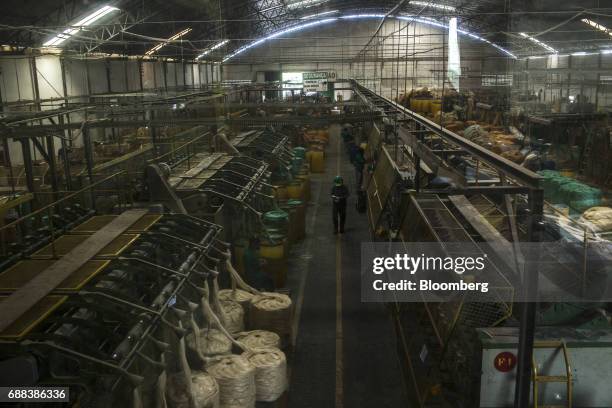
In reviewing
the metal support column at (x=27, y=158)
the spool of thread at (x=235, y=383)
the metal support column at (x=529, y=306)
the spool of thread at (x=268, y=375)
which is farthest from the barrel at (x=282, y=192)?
the metal support column at (x=529, y=306)

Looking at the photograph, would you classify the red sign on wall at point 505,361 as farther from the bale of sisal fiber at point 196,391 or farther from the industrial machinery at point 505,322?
the bale of sisal fiber at point 196,391

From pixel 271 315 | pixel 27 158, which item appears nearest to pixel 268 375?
pixel 271 315

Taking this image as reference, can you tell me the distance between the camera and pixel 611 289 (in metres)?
4.66

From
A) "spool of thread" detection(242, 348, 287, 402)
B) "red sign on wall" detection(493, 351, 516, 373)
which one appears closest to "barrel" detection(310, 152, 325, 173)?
"spool of thread" detection(242, 348, 287, 402)

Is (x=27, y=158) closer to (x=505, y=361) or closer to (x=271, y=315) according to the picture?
(x=271, y=315)

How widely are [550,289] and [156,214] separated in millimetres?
4652

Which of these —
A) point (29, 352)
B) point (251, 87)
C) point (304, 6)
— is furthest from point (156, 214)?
point (304, 6)

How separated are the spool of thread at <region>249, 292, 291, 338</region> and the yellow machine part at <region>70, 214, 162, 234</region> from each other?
175 cm

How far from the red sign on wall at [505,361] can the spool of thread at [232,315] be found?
3477 mm

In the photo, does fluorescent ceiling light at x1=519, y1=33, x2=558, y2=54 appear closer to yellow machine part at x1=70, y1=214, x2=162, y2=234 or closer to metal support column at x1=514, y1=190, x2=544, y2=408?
yellow machine part at x1=70, y1=214, x2=162, y2=234

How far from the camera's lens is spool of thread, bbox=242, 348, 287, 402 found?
5.84 m

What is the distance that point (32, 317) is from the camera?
3.93 meters

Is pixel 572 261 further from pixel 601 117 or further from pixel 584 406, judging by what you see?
pixel 601 117

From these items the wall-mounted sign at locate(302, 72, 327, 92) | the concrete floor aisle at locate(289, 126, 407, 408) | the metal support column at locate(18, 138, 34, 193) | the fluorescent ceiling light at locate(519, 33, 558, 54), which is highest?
the fluorescent ceiling light at locate(519, 33, 558, 54)
